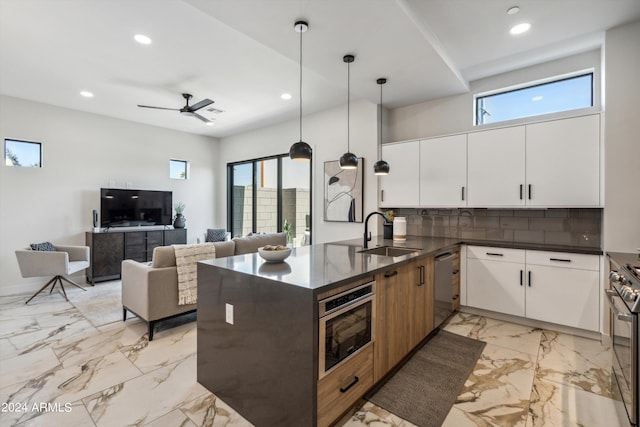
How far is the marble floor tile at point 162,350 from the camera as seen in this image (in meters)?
2.62

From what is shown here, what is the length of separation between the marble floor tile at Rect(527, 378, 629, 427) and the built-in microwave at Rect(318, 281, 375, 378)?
1.19m

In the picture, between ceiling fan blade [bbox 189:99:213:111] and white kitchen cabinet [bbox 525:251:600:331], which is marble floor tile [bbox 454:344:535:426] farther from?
ceiling fan blade [bbox 189:99:213:111]

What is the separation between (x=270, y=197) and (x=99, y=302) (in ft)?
11.5

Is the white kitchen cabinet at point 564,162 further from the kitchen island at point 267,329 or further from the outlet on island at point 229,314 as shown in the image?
the outlet on island at point 229,314

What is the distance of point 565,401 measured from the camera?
2.11 m

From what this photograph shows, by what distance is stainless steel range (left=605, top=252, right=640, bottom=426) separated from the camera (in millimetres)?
1561

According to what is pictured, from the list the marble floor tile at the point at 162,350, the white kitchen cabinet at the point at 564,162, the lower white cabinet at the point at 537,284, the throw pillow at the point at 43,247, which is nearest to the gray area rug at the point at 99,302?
the throw pillow at the point at 43,247

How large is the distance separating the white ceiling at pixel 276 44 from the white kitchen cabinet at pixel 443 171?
760mm

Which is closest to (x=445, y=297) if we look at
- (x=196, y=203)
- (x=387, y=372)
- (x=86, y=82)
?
(x=387, y=372)

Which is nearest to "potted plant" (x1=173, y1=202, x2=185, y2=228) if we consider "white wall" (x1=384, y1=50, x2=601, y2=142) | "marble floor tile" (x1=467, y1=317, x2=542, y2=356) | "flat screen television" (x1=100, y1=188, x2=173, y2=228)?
"flat screen television" (x1=100, y1=188, x2=173, y2=228)

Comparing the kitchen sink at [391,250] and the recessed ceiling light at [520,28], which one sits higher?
the recessed ceiling light at [520,28]

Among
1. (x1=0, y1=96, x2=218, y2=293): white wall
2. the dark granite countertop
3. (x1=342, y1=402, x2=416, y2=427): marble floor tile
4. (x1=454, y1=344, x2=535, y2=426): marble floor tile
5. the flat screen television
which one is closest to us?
the dark granite countertop

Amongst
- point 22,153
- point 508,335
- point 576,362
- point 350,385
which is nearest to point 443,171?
point 508,335

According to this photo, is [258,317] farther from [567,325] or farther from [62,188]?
[62,188]
